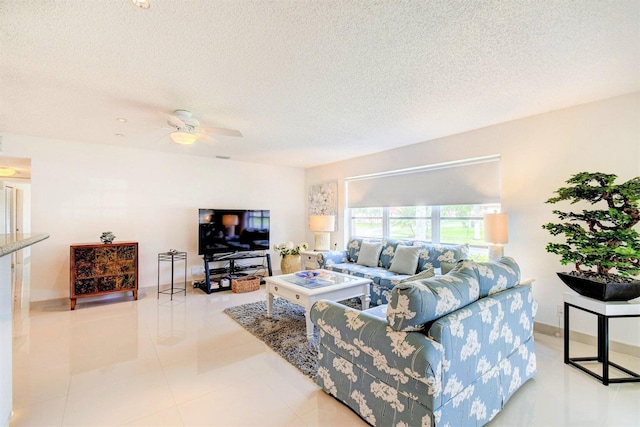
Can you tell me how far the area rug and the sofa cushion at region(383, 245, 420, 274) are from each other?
777 millimetres

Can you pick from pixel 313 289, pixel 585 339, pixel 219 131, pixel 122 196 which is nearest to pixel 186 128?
pixel 219 131

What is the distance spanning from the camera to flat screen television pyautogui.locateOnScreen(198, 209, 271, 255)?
4.96 m

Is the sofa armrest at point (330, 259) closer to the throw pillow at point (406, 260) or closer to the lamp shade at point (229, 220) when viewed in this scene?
the throw pillow at point (406, 260)

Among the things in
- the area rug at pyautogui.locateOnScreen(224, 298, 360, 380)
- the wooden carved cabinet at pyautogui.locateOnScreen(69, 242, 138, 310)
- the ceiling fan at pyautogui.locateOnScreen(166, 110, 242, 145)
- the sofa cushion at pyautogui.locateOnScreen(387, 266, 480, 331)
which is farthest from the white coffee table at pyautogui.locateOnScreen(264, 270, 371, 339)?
the wooden carved cabinet at pyautogui.locateOnScreen(69, 242, 138, 310)

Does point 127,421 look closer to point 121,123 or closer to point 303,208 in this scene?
point 121,123

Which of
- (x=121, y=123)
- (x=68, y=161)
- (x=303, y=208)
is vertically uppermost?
(x=121, y=123)

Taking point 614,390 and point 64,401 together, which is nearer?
point 64,401

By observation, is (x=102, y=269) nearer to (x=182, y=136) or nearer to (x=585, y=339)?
(x=182, y=136)

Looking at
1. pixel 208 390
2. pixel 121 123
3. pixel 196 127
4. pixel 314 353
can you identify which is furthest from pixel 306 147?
pixel 208 390

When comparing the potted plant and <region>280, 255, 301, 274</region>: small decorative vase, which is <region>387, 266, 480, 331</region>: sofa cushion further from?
<region>280, 255, 301, 274</region>: small decorative vase

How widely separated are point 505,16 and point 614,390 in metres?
2.78

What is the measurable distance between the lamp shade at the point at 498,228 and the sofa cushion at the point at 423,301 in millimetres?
1827

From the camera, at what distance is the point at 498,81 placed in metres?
2.40

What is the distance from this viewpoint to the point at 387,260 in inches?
Answer: 172
